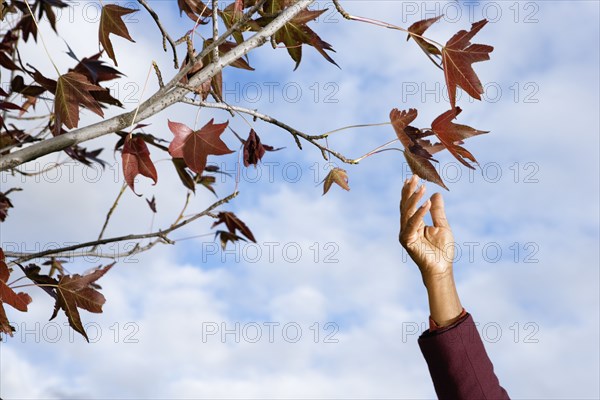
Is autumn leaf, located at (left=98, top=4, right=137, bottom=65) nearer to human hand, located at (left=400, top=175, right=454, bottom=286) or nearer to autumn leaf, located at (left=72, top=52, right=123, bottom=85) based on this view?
autumn leaf, located at (left=72, top=52, right=123, bottom=85)

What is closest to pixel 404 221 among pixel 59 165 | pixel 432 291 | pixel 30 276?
pixel 432 291

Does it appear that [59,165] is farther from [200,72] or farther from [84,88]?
[200,72]

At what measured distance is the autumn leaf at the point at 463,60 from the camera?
3.81ft

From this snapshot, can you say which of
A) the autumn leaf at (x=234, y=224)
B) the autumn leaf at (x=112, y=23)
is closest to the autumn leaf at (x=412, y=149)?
the autumn leaf at (x=112, y=23)


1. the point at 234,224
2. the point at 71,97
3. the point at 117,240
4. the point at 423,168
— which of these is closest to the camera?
the point at 423,168

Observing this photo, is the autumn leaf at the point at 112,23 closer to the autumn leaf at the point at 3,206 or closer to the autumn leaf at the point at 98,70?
the autumn leaf at the point at 98,70

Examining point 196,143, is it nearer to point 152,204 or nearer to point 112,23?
point 112,23

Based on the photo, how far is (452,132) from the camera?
1162 millimetres

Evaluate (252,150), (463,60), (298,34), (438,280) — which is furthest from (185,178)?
(463,60)

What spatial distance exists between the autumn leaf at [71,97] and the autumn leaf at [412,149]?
582mm

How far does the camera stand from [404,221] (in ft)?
4.46

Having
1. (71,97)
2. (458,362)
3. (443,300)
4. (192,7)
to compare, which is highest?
(192,7)

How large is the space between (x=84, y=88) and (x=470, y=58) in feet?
2.44

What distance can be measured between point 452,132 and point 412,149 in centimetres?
8
